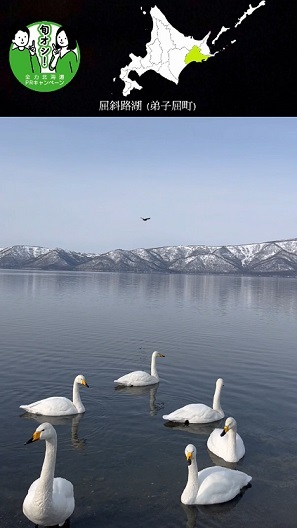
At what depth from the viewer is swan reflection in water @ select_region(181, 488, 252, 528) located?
1135 cm

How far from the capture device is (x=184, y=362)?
26.4 m

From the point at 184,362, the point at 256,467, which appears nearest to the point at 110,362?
the point at 184,362

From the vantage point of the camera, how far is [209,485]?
1213 centimetres

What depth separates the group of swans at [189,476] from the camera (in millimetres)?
10492

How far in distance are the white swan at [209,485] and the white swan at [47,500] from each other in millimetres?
2885

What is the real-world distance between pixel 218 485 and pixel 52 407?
7.21 meters

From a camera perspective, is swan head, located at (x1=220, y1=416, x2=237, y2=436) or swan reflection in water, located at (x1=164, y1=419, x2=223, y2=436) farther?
swan reflection in water, located at (x1=164, y1=419, x2=223, y2=436)

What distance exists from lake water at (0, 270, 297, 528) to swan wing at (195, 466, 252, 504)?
0.63 feet

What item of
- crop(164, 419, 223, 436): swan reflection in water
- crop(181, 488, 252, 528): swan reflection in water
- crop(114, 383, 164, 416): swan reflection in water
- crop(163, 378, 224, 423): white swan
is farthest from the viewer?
crop(114, 383, 164, 416): swan reflection in water

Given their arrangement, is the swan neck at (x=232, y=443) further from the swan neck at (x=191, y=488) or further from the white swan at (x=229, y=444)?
the swan neck at (x=191, y=488)

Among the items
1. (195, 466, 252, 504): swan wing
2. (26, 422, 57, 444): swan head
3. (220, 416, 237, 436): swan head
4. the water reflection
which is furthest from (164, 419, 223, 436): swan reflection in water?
the water reflection

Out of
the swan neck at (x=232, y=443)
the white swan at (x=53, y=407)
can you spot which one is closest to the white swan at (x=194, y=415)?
the swan neck at (x=232, y=443)

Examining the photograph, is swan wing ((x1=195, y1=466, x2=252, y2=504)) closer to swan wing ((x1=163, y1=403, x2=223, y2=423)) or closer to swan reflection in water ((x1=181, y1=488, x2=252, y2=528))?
swan reflection in water ((x1=181, y1=488, x2=252, y2=528))

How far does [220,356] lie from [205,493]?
1651 cm
